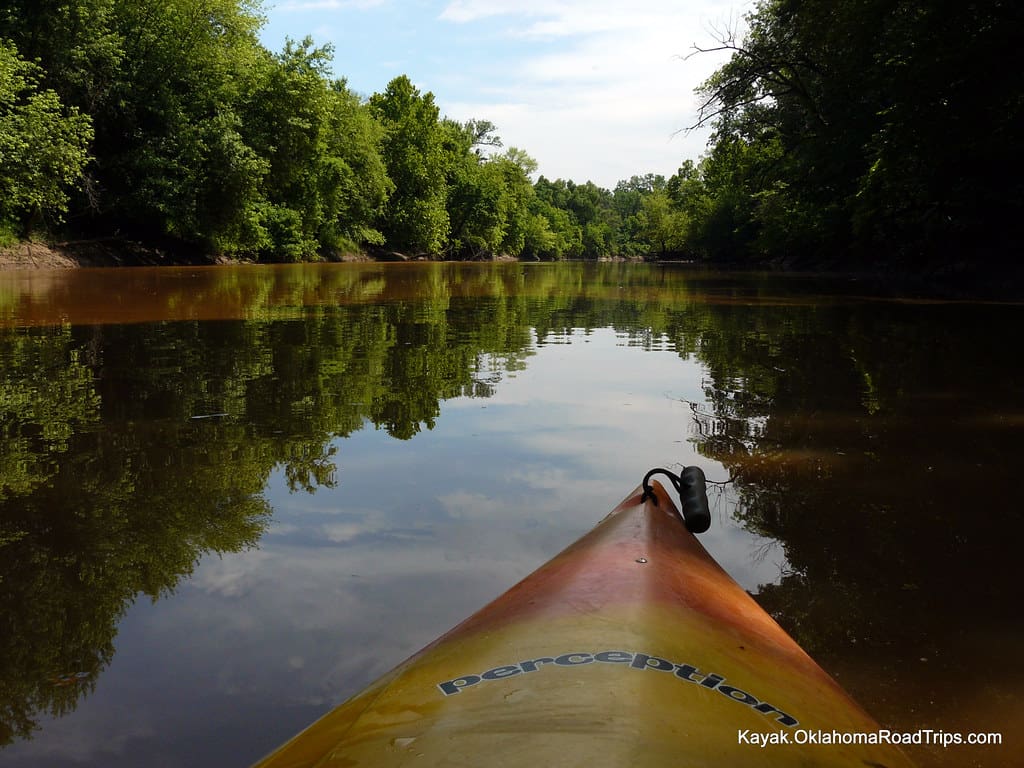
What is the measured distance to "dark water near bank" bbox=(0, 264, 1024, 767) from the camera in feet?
6.37

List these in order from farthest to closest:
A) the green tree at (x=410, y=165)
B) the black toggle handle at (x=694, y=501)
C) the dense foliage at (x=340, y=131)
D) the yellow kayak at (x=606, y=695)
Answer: the green tree at (x=410, y=165)
the dense foliage at (x=340, y=131)
the black toggle handle at (x=694, y=501)
the yellow kayak at (x=606, y=695)

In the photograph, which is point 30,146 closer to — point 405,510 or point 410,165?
point 405,510

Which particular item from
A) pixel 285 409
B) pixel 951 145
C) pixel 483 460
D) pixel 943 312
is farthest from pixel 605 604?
pixel 951 145

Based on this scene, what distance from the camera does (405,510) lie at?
10.6 ft

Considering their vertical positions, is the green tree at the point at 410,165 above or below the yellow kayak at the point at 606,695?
above

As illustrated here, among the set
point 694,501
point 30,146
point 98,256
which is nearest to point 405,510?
point 694,501

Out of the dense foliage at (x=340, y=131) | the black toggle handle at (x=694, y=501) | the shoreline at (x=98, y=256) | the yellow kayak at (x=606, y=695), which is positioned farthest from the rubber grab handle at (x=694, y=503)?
the shoreline at (x=98, y=256)

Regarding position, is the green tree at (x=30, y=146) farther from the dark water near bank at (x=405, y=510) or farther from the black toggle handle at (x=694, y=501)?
the black toggle handle at (x=694, y=501)

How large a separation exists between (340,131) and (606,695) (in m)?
41.5

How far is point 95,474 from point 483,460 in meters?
1.95

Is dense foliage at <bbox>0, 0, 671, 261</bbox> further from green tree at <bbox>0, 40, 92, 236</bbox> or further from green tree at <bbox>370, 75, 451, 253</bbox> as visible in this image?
green tree at <bbox>370, 75, 451, 253</bbox>

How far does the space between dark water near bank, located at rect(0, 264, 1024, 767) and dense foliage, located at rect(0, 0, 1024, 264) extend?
36.3 ft

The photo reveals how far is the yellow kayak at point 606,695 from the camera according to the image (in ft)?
3.37

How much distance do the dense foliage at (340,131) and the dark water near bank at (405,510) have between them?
435 inches
